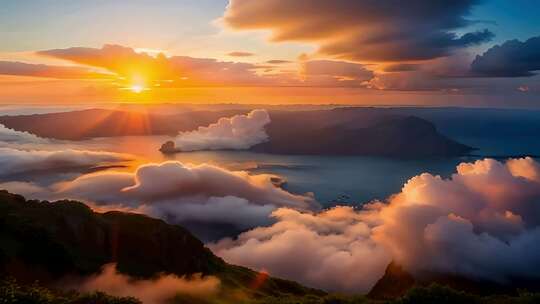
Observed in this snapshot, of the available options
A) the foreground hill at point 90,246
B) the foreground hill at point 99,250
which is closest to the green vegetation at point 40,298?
the foreground hill at point 99,250

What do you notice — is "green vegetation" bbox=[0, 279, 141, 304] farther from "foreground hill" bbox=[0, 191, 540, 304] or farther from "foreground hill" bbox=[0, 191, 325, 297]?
"foreground hill" bbox=[0, 191, 325, 297]

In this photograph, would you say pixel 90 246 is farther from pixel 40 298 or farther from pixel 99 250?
pixel 40 298

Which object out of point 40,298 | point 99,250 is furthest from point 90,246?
point 40,298

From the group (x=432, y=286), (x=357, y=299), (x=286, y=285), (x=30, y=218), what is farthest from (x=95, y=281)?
(x=286, y=285)

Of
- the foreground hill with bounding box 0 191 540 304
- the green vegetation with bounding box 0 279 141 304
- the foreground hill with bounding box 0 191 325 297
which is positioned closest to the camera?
the green vegetation with bounding box 0 279 141 304

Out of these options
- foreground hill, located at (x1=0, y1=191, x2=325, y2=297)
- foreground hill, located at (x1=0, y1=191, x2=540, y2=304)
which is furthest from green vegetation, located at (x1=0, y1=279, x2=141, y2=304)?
foreground hill, located at (x1=0, y1=191, x2=325, y2=297)

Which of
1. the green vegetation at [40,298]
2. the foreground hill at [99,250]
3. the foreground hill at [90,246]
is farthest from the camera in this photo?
the foreground hill at [90,246]

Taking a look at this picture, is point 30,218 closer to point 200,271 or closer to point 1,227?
point 1,227

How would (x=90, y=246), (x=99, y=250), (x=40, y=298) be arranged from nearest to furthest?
(x=40, y=298), (x=90, y=246), (x=99, y=250)

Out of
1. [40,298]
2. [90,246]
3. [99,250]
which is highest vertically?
[40,298]

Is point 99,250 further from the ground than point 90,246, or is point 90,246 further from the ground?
point 90,246

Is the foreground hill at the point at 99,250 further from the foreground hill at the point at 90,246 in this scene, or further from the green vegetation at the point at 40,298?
the green vegetation at the point at 40,298
